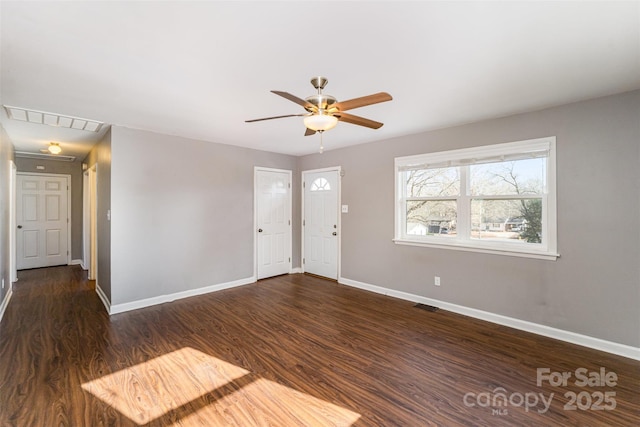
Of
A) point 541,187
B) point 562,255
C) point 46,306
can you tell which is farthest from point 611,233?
point 46,306

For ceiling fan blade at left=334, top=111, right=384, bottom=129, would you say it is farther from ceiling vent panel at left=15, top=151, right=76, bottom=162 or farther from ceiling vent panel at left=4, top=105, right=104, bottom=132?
ceiling vent panel at left=15, top=151, right=76, bottom=162

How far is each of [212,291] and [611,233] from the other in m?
5.09

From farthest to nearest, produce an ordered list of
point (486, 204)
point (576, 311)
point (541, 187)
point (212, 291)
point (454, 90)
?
point (212, 291) → point (486, 204) → point (541, 187) → point (576, 311) → point (454, 90)

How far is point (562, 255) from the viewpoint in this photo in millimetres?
2992

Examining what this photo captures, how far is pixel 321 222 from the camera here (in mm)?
5543

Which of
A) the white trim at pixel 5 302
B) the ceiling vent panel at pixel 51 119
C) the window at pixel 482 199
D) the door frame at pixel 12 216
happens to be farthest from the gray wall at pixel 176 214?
the window at pixel 482 199

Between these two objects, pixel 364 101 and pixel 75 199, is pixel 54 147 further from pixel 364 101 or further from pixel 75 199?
pixel 364 101

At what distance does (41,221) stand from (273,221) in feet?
17.3

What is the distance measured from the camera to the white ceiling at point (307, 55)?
62.5 inches

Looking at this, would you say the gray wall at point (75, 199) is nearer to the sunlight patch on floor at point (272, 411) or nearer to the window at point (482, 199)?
the sunlight patch on floor at point (272, 411)

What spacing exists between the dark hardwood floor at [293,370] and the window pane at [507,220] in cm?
109

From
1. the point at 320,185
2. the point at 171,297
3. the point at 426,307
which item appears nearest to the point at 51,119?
the point at 171,297

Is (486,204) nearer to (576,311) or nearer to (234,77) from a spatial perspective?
(576,311)

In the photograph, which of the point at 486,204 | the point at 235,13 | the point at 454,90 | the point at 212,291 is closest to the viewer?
the point at 235,13
